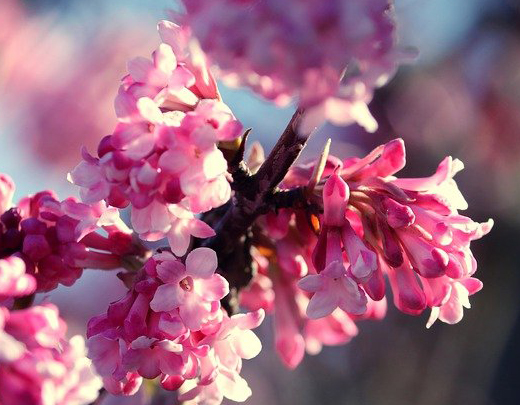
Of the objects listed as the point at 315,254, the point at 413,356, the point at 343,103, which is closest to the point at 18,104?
the point at 413,356

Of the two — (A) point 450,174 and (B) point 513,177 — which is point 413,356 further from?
(A) point 450,174

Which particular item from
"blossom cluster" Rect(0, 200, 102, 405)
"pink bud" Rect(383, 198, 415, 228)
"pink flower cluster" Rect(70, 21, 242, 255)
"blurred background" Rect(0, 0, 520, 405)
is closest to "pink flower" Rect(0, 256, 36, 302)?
"blossom cluster" Rect(0, 200, 102, 405)

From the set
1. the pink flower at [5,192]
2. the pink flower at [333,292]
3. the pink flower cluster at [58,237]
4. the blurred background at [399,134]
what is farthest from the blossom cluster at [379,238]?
the blurred background at [399,134]

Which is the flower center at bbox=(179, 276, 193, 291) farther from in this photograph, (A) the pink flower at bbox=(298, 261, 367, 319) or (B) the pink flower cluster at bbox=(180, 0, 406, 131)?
(B) the pink flower cluster at bbox=(180, 0, 406, 131)

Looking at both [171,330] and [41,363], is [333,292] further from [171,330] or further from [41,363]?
[41,363]

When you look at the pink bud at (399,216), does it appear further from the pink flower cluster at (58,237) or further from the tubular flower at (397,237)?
the pink flower cluster at (58,237)
